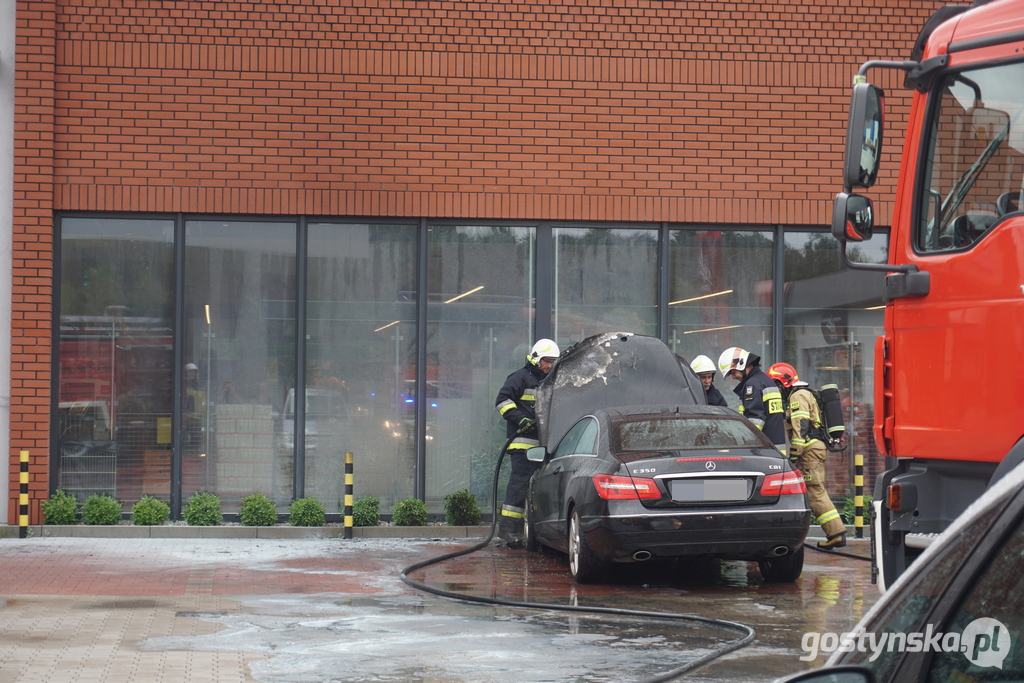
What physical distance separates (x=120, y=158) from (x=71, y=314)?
2027 millimetres

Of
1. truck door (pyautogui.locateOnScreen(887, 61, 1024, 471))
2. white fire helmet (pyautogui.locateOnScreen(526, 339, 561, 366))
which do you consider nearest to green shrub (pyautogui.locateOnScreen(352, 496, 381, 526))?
white fire helmet (pyautogui.locateOnScreen(526, 339, 561, 366))

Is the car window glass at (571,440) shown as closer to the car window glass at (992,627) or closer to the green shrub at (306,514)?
the green shrub at (306,514)

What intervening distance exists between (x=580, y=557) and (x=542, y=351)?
13.6 ft

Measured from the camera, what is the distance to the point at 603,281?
15.1 meters

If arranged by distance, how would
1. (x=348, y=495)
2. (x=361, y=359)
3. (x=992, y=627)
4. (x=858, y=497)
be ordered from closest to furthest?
(x=992, y=627)
(x=348, y=495)
(x=858, y=497)
(x=361, y=359)

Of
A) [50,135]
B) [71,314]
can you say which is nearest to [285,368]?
[71,314]

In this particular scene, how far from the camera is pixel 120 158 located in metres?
14.3

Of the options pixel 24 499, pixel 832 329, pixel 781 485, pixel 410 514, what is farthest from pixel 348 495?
pixel 832 329

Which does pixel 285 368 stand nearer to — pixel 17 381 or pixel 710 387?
pixel 17 381

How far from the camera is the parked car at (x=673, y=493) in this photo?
922 cm

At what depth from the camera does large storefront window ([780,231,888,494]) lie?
49.8 ft

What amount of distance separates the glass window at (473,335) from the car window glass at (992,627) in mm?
12821

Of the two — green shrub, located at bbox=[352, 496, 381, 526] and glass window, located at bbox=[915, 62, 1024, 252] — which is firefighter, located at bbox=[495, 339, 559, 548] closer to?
green shrub, located at bbox=[352, 496, 381, 526]

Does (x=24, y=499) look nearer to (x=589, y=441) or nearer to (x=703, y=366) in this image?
(x=589, y=441)
